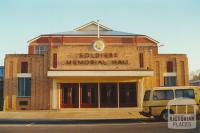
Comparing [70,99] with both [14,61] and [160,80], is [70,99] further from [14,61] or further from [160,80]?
[160,80]

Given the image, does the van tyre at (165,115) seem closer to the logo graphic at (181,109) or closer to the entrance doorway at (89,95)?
the logo graphic at (181,109)

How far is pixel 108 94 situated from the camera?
3453 cm

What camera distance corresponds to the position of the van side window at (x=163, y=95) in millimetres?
21875

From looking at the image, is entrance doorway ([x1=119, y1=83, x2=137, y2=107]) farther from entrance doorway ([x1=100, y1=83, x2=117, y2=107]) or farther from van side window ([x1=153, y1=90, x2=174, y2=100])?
van side window ([x1=153, y1=90, x2=174, y2=100])

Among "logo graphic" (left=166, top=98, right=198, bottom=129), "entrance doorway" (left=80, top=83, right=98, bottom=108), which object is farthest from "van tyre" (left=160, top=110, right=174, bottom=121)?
"entrance doorway" (left=80, top=83, right=98, bottom=108)

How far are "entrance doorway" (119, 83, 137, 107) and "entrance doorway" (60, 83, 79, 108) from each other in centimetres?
453

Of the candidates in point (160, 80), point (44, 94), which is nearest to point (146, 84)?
point (160, 80)

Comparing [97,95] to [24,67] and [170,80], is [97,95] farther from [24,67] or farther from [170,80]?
[170,80]

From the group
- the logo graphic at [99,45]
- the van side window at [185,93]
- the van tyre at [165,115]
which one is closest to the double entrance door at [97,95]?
the logo graphic at [99,45]

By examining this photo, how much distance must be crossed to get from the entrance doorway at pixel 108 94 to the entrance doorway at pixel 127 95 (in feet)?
2.05

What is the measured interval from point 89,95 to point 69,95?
2028 millimetres

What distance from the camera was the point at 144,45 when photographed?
50.6 m

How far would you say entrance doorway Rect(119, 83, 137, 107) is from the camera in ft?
113

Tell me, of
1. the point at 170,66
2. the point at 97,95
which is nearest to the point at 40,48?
the point at 97,95
